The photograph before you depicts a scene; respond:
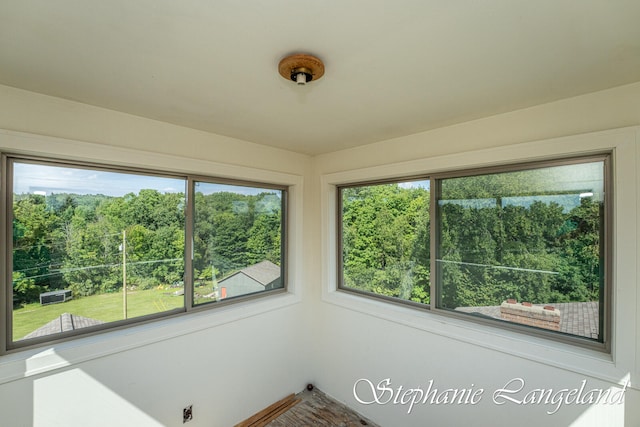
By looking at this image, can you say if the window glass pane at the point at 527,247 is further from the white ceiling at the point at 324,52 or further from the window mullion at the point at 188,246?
the window mullion at the point at 188,246

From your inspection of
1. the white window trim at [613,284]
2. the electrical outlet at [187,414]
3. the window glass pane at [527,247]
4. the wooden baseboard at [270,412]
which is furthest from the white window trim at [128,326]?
the window glass pane at [527,247]

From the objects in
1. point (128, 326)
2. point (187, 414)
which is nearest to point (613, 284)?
point (187, 414)

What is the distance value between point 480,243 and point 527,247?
27 centimetres

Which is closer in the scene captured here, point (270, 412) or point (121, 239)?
point (121, 239)

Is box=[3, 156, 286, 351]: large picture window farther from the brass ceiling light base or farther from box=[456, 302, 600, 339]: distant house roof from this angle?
box=[456, 302, 600, 339]: distant house roof

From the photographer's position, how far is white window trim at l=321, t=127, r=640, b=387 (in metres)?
1.34

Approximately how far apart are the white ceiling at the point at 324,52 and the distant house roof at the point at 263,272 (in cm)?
146

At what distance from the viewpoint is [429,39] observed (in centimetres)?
102

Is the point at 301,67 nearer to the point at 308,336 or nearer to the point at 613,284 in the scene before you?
the point at 613,284

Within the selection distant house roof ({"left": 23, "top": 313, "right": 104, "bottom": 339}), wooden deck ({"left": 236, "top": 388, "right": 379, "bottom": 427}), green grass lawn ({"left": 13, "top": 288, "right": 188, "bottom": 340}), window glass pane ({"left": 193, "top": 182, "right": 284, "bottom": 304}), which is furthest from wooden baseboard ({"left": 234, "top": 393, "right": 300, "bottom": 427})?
distant house roof ({"left": 23, "top": 313, "right": 104, "bottom": 339})

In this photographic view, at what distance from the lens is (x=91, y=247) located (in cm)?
176

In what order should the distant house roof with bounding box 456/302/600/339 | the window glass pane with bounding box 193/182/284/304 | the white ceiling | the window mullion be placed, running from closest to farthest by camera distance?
the white ceiling < the distant house roof with bounding box 456/302/600/339 < the window mullion < the window glass pane with bounding box 193/182/284/304

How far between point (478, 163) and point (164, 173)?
2254 mm

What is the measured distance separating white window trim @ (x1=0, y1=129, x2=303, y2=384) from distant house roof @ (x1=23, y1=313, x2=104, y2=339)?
73 mm
